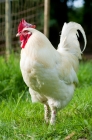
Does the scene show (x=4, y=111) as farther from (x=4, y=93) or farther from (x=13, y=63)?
(x=13, y=63)

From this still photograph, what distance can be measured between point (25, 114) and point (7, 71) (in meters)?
1.91

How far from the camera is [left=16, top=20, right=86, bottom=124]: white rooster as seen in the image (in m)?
3.60

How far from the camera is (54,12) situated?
49.6 feet

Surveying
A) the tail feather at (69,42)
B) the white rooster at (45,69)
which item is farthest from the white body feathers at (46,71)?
the tail feather at (69,42)

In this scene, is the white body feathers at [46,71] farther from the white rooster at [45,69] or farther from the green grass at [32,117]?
the green grass at [32,117]

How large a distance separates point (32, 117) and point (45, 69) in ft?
3.21

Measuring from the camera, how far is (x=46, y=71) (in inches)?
141

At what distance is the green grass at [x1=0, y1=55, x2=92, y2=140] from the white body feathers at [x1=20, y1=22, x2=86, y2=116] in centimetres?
29

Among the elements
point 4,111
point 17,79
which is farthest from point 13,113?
point 17,79

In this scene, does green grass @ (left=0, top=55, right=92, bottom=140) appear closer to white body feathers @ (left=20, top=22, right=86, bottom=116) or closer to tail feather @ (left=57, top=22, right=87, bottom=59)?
white body feathers @ (left=20, top=22, right=86, bottom=116)

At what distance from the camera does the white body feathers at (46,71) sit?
3.60 metres

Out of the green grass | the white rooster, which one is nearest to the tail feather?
the white rooster

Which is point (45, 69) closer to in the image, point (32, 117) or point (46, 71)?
point (46, 71)

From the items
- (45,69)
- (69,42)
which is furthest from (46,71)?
(69,42)
